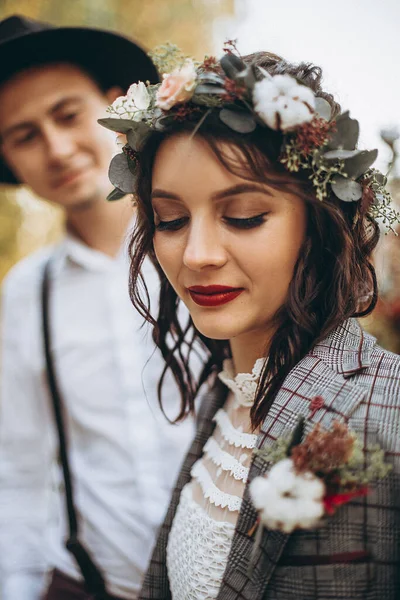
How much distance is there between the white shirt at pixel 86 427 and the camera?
2324mm

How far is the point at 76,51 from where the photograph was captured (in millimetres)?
2539

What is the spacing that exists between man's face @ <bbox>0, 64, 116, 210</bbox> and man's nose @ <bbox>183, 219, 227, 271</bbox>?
1404 mm

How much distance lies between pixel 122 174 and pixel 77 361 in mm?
1245

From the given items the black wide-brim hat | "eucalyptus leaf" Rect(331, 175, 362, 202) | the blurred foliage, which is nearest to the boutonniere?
"eucalyptus leaf" Rect(331, 175, 362, 202)

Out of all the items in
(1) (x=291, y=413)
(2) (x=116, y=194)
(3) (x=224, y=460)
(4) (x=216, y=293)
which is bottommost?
(3) (x=224, y=460)

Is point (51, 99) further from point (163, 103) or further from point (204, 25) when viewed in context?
point (204, 25)

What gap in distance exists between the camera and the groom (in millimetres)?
2342

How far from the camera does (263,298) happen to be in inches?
51.6

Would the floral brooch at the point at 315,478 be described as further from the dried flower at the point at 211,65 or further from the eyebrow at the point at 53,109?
the eyebrow at the point at 53,109

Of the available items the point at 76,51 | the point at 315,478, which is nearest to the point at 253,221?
the point at 315,478

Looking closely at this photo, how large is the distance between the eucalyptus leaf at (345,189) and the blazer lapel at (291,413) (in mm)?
341

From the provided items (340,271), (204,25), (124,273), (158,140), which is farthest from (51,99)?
(204,25)

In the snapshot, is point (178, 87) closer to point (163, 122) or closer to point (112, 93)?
point (163, 122)

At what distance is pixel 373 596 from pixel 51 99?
2.22 metres
